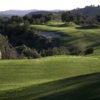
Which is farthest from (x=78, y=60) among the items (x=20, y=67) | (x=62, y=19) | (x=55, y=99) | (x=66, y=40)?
(x=62, y=19)

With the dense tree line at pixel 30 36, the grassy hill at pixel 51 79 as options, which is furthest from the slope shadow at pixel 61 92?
the dense tree line at pixel 30 36

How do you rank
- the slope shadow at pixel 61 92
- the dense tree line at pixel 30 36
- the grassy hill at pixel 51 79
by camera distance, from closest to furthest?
the slope shadow at pixel 61 92 < the grassy hill at pixel 51 79 < the dense tree line at pixel 30 36

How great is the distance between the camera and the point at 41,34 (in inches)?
5049

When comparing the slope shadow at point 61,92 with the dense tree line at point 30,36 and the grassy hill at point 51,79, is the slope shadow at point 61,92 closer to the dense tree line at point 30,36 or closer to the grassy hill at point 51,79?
the grassy hill at point 51,79

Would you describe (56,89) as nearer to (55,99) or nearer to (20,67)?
(55,99)

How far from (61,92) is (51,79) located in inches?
394

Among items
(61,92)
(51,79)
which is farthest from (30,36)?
(61,92)

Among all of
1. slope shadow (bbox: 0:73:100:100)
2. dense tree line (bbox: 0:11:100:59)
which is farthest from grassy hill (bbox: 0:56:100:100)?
dense tree line (bbox: 0:11:100:59)

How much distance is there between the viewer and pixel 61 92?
20.5 m

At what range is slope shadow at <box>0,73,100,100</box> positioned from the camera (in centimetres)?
1898

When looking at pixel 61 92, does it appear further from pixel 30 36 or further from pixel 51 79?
pixel 30 36

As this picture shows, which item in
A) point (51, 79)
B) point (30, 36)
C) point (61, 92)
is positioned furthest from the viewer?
point (30, 36)

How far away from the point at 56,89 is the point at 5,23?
424ft

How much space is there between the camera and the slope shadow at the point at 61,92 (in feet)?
62.3
